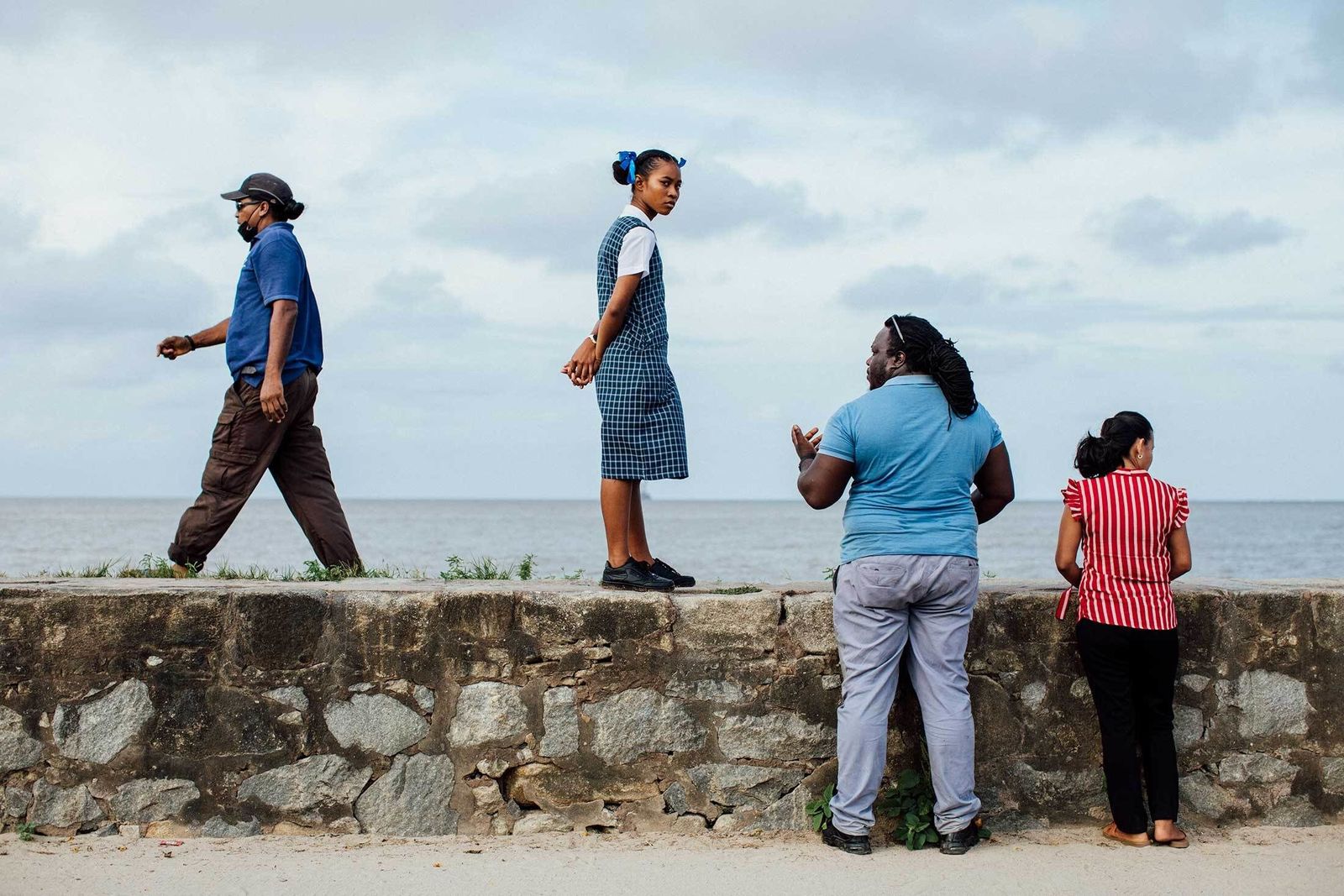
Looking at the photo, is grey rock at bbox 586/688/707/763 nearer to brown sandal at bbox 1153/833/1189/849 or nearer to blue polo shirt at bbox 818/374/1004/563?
blue polo shirt at bbox 818/374/1004/563

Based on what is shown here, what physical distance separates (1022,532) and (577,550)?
2853 cm

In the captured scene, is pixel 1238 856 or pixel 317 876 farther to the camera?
pixel 1238 856

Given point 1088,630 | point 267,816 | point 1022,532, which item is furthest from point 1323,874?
point 1022,532

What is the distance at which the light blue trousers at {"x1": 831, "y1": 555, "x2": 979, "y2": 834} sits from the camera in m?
3.67

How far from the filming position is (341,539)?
4.81 m

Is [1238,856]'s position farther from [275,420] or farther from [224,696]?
[275,420]

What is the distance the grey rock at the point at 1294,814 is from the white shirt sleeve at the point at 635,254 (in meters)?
2.88

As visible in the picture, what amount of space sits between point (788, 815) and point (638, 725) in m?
0.60

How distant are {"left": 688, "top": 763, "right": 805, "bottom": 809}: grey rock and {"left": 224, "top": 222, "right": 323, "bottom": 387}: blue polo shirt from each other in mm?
2220

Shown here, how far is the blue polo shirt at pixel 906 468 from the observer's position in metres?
3.66

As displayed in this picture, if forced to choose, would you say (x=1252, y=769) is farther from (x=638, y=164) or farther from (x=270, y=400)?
(x=270, y=400)

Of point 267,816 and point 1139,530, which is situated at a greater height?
point 1139,530

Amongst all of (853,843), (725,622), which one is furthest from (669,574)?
(853,843)

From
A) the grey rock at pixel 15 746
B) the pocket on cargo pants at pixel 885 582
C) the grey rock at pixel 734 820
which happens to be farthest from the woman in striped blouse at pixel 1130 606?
the grey rock at pixel 15 746
